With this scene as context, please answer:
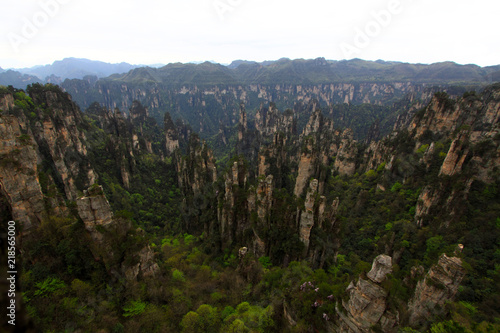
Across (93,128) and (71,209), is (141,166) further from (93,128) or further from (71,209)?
(71,209)

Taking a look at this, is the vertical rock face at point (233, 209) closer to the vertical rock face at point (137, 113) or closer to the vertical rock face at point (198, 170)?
the vertical rock face at point (198, 170)

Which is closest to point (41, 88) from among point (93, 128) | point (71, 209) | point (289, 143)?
point (93, 128)

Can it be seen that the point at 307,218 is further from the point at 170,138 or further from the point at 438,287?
the point at 170,138

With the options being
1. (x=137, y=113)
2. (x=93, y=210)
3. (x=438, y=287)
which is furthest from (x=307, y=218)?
(x=137, y=113)

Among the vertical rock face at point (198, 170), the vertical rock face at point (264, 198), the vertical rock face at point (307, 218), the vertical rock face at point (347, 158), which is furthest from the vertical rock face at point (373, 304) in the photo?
the vertical rock face at point (347, 158)

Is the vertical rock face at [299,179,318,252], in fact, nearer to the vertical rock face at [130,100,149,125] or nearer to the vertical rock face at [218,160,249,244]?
the vertical rock face at [218,160,249,244]

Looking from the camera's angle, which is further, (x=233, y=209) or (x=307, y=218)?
(x=233, y=209)
